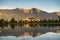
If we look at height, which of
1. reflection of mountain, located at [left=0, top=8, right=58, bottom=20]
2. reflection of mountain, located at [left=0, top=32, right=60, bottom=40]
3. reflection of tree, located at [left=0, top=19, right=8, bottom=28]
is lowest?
reflection of mountain, located at [left=0, top=32, right=60, bottom=40]

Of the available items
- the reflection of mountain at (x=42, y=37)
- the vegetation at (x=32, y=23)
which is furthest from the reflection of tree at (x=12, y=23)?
the reflection of mountain at (x=42, y=37)

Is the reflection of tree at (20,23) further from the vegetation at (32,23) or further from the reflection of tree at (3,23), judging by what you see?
the reflection of tree at (3,23)

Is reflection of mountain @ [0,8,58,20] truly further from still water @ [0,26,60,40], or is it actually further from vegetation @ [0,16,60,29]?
still water @ [0,26,60,40]

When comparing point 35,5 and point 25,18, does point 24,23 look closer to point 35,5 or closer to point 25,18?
point 25,18

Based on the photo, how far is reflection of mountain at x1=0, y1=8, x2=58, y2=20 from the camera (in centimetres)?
383

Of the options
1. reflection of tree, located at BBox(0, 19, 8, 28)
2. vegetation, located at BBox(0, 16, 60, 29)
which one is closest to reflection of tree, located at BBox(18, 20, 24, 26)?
vegetation, located at BBox(0, 16, 60, 29)

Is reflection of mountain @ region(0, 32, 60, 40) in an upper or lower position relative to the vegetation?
lower

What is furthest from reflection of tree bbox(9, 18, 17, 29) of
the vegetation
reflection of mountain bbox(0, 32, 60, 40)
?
reflection of mountain bbox(0, 32, 60, 40)

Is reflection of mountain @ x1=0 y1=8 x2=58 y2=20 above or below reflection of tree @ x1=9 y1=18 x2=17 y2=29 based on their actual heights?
above

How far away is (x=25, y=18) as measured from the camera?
3852mm

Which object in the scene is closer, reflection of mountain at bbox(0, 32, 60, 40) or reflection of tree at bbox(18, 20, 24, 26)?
reflection of mountain at bbox(0, 32, 60, 40)

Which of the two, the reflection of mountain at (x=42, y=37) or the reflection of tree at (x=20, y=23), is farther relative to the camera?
the reflection of tree at (x=20, y=23)

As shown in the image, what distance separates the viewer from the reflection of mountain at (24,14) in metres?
3.83

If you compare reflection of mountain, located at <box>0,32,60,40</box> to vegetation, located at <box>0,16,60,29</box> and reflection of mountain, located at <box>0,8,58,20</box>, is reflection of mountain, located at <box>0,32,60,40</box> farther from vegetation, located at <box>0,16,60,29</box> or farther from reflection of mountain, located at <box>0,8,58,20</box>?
reflection of mountain, located at <box>0,8,58,20</box>
